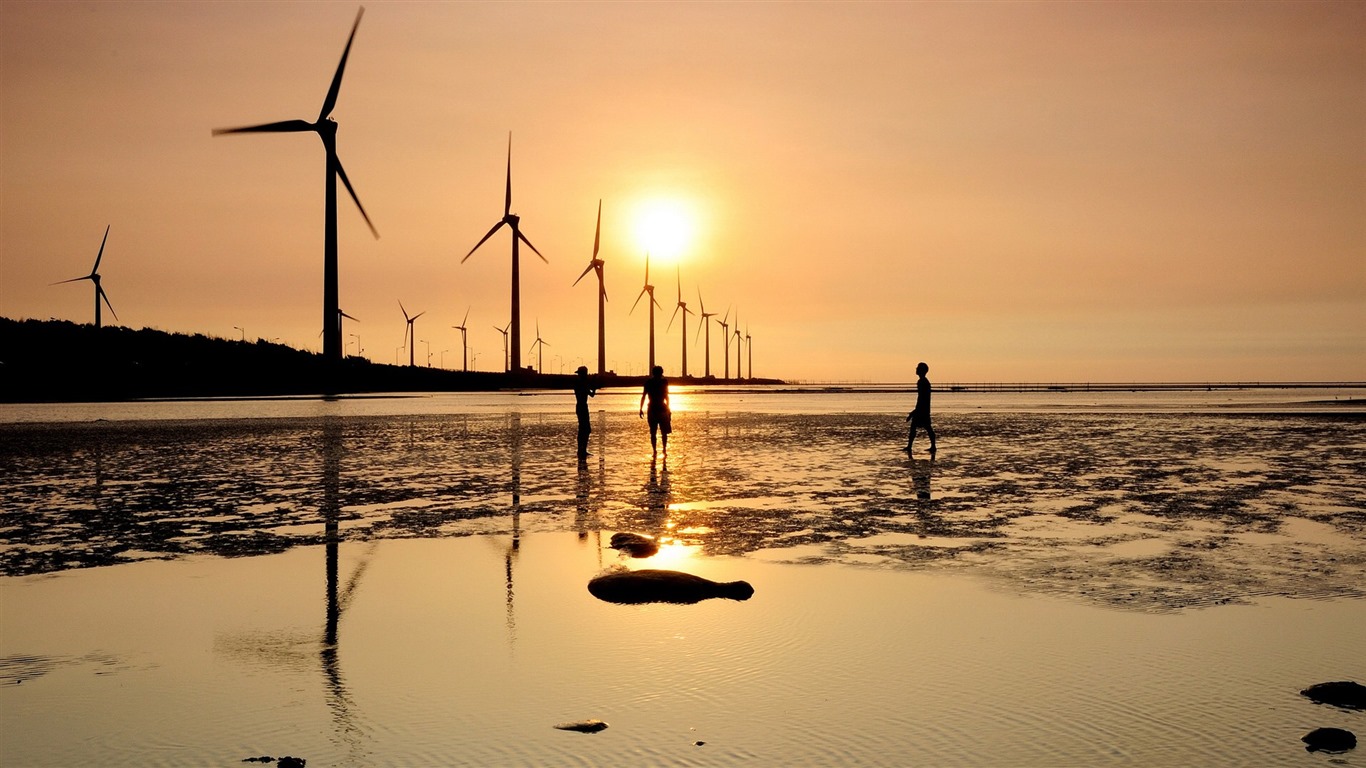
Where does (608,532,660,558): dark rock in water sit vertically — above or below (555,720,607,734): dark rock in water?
above

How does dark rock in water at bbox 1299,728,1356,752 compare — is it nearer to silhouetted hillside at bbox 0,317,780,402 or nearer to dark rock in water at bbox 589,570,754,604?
dark rock in water at bbox 589,570,754,604

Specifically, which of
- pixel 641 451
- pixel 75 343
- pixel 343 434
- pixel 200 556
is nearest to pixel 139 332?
pixel 75 343

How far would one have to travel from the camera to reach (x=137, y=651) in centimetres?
830

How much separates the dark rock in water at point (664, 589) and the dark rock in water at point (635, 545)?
2294 millimetres

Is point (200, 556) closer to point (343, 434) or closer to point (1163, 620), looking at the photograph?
point (1163, 620)

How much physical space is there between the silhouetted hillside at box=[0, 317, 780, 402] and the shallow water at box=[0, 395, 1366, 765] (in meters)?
80.5

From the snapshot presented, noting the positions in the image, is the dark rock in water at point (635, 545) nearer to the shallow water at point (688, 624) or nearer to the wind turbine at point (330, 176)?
the shallow water at point (688, 624)

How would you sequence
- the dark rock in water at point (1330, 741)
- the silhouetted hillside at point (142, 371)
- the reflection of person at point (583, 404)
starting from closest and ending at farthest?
1. the dark rock in water at point (1330, 741)
2. the reflection of person at point (583, 404)
3. the silhouetted hillside at point (142, 371)

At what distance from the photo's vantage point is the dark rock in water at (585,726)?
6305 mm

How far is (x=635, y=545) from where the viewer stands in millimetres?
13141

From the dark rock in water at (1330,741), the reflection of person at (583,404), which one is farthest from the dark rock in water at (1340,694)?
the reflection of person at (583,404)

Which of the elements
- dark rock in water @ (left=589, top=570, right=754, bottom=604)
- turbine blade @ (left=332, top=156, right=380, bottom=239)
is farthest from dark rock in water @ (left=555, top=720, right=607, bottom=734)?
turbine blade @ (left=332, top=156, right=380, bottom=239)

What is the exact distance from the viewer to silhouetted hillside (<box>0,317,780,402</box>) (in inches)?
4289

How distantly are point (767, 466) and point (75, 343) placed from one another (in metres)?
144
